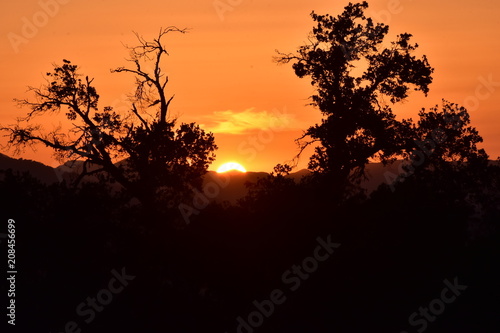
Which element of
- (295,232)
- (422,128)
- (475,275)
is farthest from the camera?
(475,275)

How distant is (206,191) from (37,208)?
1043 centimetres

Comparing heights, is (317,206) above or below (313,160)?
below

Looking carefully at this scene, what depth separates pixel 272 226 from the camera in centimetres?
3809

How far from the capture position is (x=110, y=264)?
38562 millimetres

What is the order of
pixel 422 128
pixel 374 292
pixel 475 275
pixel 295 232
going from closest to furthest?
pixel 295 232, pixel 374 292, pixel 422 128, pixel 475 275

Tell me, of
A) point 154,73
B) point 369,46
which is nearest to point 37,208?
point 154,73

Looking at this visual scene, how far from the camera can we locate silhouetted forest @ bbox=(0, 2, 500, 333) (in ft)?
124

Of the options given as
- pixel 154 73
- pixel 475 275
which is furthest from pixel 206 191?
pixel 475 275

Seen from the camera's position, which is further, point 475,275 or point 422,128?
point 475,275

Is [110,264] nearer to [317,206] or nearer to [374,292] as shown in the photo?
[317,206]

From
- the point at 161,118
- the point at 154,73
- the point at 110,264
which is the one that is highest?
the point at 154,73

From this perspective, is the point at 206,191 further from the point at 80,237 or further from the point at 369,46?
the point at 369,46

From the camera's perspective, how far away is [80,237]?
38.3m

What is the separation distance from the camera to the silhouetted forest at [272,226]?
3775 cm
